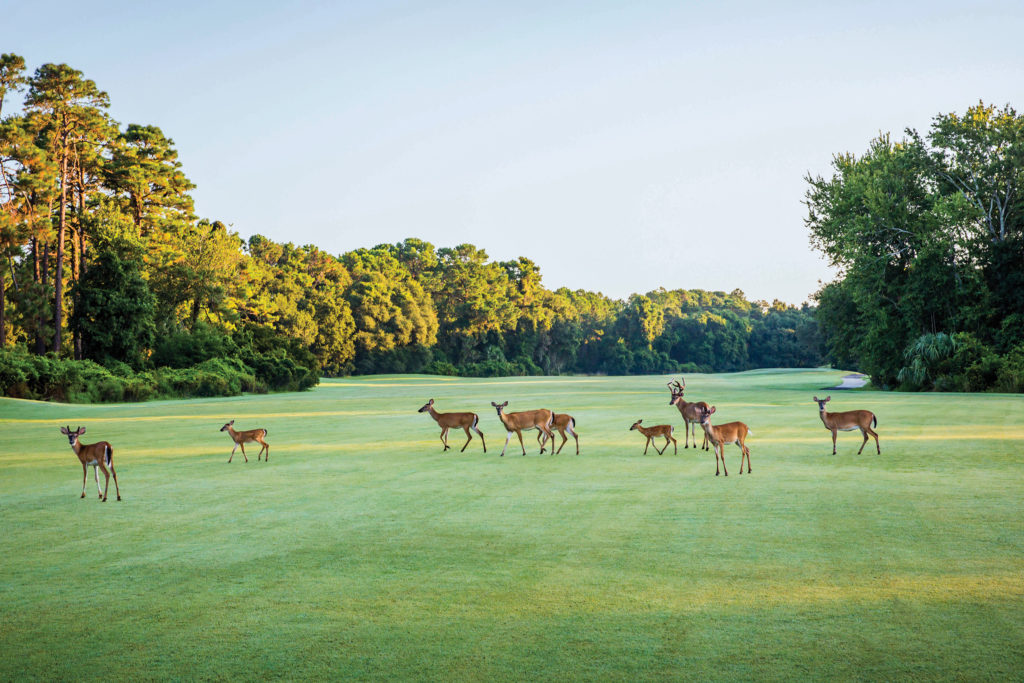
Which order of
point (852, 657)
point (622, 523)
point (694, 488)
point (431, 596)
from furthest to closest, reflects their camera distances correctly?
point (694, 488) < point (622, 523) < point (431, 596) < point (852, 657)

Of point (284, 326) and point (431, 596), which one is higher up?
point (284, 326)

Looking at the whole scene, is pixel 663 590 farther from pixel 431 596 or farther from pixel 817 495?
pixel 817 495

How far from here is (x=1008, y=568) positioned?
248 inches

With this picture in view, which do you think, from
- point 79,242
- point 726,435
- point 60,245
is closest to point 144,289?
point 60,245

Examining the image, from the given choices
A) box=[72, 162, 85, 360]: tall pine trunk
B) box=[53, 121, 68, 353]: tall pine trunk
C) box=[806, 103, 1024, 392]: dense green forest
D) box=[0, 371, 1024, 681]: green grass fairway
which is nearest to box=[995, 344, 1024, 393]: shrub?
box=[806, 103, 1024, 392]: dense green forest

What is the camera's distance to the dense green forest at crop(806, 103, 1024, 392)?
4228cm

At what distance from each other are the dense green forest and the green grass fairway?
1280 inches

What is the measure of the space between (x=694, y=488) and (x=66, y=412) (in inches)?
1082

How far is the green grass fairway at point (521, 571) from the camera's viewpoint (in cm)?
462

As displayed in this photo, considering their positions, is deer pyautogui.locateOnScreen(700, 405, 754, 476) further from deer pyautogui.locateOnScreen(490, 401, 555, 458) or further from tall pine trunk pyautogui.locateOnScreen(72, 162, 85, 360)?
tall pine trunk pyautogui.locateOnScreen(72, 162, 85, 360)

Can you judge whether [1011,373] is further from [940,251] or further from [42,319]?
[42,319]

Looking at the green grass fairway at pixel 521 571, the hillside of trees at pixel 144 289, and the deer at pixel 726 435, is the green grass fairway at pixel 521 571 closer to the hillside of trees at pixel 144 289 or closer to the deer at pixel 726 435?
the deer at pixel 726 435

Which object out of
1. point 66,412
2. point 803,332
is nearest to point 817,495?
point 66,412

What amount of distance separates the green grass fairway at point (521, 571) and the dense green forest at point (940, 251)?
32.5 m
